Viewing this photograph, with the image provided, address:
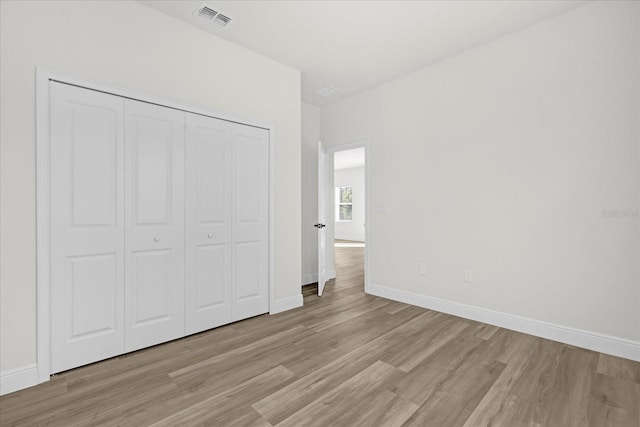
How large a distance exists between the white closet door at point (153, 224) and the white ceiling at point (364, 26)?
3.45ft

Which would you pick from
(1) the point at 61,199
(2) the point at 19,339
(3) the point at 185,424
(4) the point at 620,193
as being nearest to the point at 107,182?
(1) the point at 61,199

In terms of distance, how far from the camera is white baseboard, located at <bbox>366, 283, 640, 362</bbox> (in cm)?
233

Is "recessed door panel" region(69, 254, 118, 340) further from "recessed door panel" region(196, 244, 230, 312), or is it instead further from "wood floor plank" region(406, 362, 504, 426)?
"wood floor plank" region(406, 362, 504, 426)

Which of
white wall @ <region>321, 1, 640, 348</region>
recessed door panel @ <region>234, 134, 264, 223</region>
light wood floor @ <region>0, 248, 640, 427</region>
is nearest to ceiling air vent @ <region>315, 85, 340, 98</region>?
white wall @ <region>321, 1, 640, 348</region>

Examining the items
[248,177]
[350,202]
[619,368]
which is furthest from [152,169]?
[350,202]

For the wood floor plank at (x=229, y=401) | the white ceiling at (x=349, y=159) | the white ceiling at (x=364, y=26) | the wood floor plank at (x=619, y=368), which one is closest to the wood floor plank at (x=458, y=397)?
the wood floor plank at (x=619, y=368)

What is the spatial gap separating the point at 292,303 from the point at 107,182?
7.40ft

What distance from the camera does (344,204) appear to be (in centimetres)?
1154

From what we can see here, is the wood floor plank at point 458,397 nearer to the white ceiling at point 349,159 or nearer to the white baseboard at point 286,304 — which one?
the white baseboard at point 286,304

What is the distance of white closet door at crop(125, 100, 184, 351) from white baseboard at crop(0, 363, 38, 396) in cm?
55

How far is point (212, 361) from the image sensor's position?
2271 millimetres

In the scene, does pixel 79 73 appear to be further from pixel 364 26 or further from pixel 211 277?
pixel 364 26

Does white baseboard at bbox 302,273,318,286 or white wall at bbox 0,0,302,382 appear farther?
white baseboard at bbox 302,273,318,286

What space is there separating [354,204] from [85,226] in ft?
31.3
